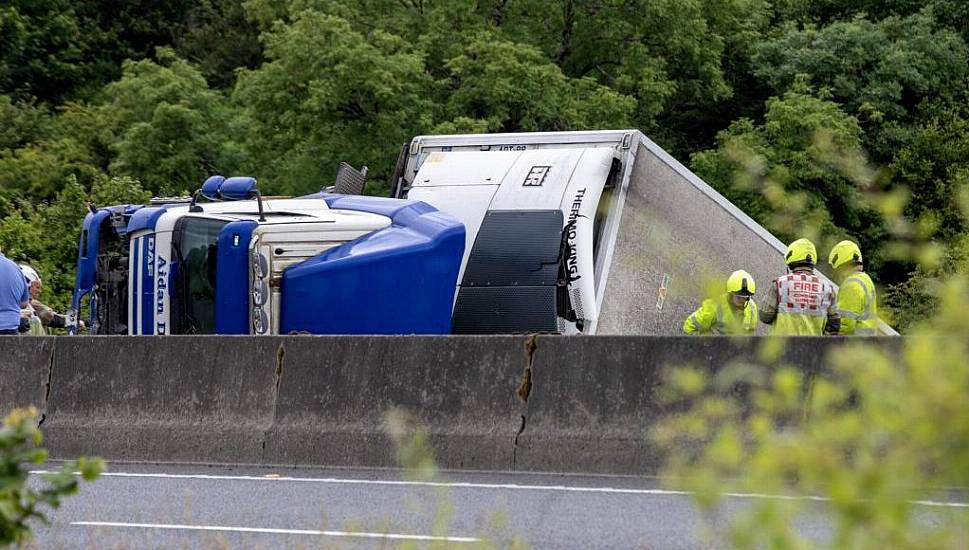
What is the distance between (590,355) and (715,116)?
24.9m

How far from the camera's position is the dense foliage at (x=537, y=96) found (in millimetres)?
28250

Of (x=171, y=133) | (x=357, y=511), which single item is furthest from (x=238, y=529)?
(x=171, y=133)

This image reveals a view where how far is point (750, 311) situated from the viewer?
1244 centimetres

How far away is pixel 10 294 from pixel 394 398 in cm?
411

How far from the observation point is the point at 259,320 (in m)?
12.9

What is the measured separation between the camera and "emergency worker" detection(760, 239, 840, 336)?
11461 mm

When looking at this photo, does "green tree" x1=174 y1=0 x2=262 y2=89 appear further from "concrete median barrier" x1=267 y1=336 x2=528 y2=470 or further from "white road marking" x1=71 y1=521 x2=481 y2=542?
"white road marking" x1=71 y1=521 x2=481 y2=542

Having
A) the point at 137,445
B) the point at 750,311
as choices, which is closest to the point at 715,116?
the point at 750,311

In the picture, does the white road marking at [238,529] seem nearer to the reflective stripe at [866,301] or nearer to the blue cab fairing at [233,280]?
the blue cab fairing at [233,280]

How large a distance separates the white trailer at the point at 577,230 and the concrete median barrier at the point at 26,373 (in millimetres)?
3838

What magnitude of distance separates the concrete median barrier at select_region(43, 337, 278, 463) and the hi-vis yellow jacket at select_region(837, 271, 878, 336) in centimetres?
413

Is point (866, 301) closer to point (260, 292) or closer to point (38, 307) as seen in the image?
point (260, 292)

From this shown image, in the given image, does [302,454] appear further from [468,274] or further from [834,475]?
[834,475]

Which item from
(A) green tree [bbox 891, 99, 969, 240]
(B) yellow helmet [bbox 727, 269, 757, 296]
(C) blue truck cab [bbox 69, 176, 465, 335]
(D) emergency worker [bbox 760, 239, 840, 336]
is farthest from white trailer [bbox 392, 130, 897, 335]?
(A) green tree [bbox 891, 99, 969, 240]
